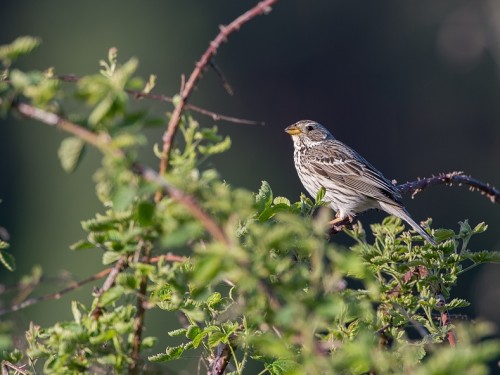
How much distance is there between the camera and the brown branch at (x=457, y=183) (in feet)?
12.9

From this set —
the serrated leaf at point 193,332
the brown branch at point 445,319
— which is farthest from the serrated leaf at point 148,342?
the brown branch at point 445,319

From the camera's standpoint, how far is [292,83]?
52.6 metres

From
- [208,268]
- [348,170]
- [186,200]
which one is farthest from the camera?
[348,170]

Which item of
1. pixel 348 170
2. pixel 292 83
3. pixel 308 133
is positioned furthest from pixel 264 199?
pixel 292 83

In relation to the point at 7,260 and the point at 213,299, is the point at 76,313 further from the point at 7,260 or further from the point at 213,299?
the point at 213,299

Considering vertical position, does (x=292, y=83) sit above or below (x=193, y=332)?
below

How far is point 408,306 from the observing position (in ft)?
11.0

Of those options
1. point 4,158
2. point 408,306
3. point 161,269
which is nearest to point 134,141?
point 161,269

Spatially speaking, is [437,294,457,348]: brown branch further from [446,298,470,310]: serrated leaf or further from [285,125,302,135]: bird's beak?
[285,125,302,135]: bird's beak

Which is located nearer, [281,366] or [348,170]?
[281,366]

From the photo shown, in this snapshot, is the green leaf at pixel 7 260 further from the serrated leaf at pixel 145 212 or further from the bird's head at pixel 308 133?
the bird's head at pixel 308 133

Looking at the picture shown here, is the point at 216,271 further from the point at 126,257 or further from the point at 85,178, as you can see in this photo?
the point at 85,178

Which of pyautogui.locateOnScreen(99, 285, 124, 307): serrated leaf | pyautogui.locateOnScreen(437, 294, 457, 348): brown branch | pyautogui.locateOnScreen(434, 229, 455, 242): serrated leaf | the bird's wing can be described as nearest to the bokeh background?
the bird's wing

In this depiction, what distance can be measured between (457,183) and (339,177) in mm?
4470
